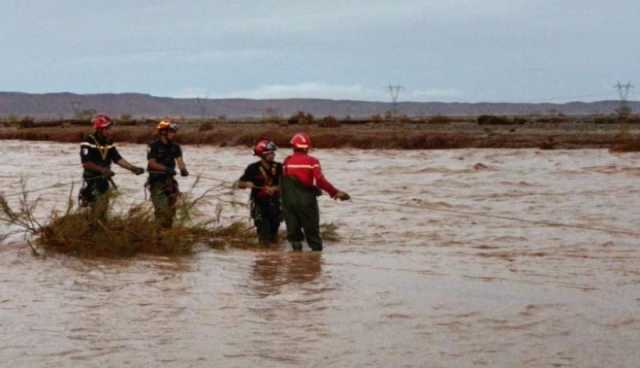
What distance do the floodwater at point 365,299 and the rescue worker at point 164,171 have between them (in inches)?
27.7

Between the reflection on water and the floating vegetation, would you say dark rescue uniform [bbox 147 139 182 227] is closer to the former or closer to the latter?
the floating vegetation

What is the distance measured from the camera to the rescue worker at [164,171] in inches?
573

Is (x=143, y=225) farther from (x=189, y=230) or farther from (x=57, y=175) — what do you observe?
(x=57, y=175)

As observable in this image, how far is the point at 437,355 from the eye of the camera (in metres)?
8.84

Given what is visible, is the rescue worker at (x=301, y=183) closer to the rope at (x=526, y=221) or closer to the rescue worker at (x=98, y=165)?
the rescue worker at (x=98, y=165)

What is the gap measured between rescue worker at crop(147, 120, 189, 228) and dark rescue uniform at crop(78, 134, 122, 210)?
440mm

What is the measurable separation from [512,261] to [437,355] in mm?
5480

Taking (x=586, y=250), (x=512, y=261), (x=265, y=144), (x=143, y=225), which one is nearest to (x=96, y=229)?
(x=143, y=225)

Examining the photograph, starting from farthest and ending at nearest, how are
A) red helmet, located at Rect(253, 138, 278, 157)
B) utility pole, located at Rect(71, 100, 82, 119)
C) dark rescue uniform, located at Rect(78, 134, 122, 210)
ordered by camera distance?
1. utility pole, located at Rect(71, 100, 82, 119)
2. dark rescue uniform, located at Rect(78, 134, 122, 210)
3. red helmet, located at Rect(253, 138, 278, 157)

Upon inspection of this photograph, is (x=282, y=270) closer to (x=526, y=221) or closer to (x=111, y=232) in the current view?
(x=111, y=232)

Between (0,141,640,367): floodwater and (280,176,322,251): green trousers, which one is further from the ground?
(280,176,322,251): green trousers

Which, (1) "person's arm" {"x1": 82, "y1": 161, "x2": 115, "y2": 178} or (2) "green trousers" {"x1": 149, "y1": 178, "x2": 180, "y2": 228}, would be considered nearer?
(1) "person's arm" {"x1": 82, "y1": 161, "x2": 115, "y2": 178}

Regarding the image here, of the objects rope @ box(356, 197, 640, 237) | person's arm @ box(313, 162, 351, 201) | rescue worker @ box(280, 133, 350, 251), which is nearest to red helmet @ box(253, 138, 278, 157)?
rescue worker @ box(280, 133, 350, 251)

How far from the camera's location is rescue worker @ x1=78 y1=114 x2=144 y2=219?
14.3m
